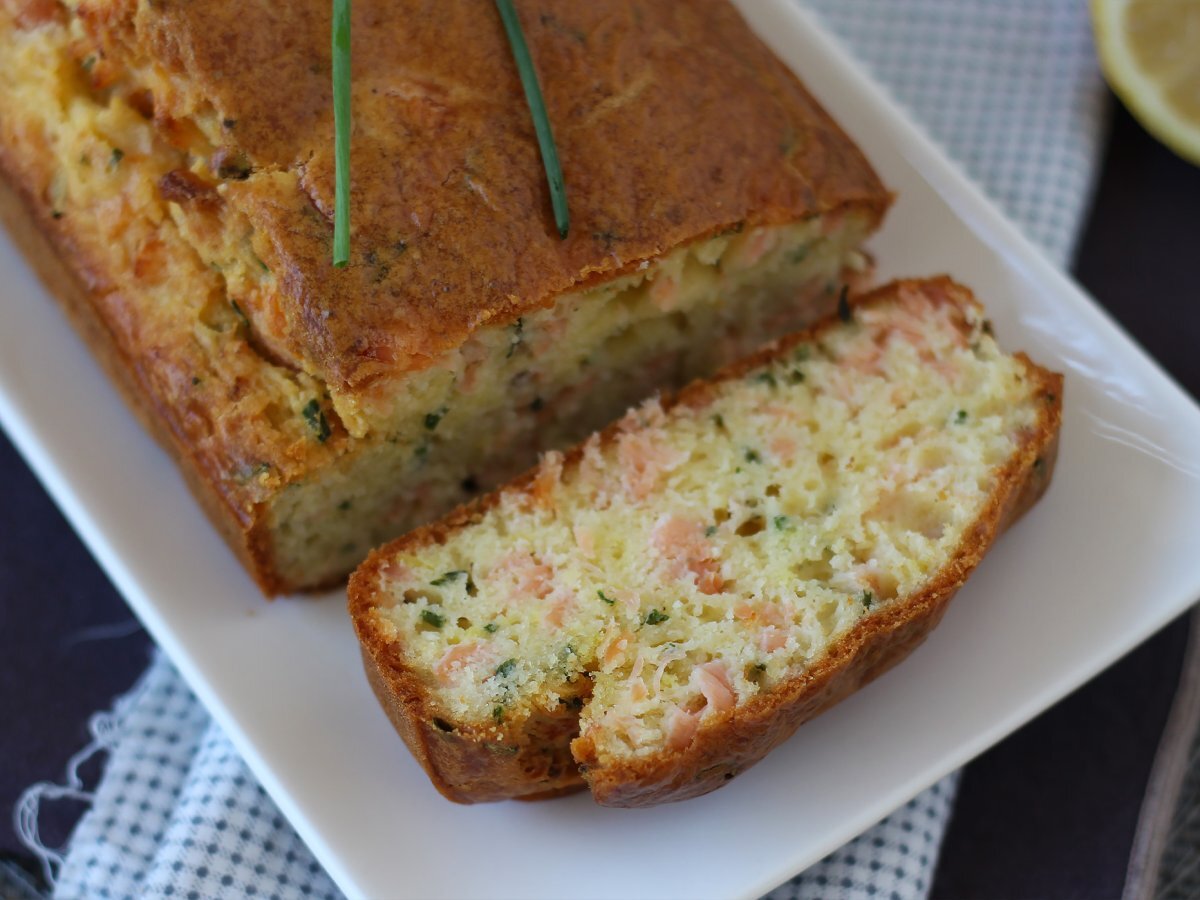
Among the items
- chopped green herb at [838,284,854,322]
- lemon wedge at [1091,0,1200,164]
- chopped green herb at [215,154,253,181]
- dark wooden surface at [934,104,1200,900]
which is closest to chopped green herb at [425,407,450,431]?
chopped green herb at [215,154,253,181]

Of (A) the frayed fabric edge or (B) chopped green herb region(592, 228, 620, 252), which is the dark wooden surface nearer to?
(B) chopped green herb region(592, 228, 620, 252)

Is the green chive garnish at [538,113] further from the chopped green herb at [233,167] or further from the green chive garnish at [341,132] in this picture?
the chopped green herb at [233,167]

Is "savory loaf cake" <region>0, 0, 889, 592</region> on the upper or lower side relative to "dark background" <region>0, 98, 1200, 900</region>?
upper

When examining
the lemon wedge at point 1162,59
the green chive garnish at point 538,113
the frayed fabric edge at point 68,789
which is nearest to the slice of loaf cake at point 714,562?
the green chive garnish at point 538,113

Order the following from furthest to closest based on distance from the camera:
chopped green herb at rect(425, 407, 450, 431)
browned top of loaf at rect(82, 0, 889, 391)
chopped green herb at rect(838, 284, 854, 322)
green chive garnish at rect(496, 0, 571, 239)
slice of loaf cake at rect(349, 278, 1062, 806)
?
chopped green herb at rect(838, 284, 854, 322), chopped green herb at rect(425, 407, 450, 431), green chive garnish at rect(496, 0, 571, 239), browned top of loaf at rect(82, 0, 889, 391), slice of loaf cake at rect(349, 278, 1062, 806)

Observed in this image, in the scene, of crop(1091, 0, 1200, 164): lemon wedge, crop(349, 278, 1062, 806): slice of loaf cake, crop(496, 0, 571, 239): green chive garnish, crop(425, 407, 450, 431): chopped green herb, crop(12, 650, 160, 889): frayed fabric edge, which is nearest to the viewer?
crop(349, 278, 1062, 806): slice of loaf cake

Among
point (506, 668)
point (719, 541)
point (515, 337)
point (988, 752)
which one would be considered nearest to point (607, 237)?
point (515, 337)
